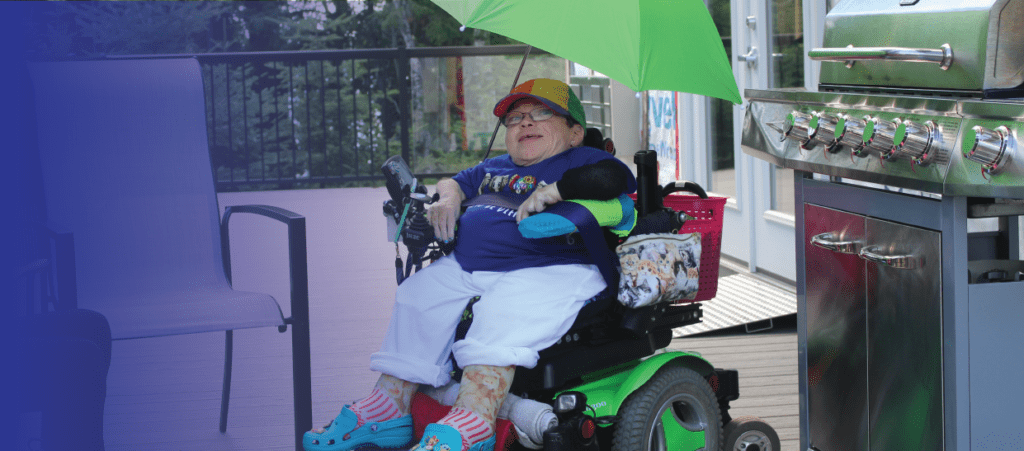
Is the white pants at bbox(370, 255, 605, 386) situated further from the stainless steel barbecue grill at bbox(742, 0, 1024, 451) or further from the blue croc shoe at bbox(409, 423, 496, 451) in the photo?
the stainless steel barbecue grill at bbox(742, 0, 1024, 451)

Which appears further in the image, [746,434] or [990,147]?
[746,434]

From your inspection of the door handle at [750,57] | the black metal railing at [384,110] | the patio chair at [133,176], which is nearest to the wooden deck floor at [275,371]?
the patio chair at [133,176]

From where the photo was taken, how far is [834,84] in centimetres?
190

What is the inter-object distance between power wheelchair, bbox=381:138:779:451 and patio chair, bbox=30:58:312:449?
786 mm

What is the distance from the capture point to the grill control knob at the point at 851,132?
5.15 ft

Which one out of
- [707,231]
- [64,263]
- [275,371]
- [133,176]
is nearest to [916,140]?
[707,231]

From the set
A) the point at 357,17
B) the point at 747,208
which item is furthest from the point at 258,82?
the point at 357,17

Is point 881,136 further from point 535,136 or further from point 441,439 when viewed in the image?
point 441,439

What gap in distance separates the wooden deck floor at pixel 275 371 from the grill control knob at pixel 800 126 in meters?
0.91

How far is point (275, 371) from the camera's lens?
10.3 feet

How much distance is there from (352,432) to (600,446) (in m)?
0.51

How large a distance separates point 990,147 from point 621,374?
2.98ft

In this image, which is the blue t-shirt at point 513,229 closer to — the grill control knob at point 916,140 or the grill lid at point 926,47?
the grill lid at point 926,47

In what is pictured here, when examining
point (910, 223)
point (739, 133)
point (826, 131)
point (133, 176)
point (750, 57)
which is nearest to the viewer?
point (910, 223)
